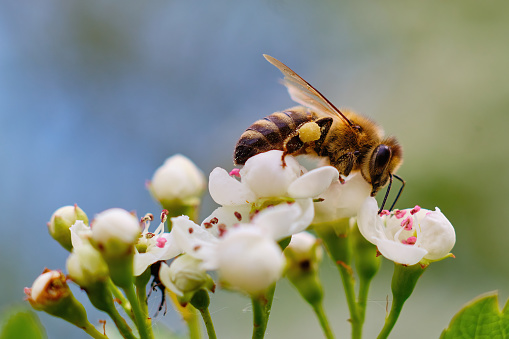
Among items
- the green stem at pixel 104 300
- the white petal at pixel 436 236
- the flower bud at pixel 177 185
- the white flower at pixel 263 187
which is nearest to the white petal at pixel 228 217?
the white flower at pixel 263 187

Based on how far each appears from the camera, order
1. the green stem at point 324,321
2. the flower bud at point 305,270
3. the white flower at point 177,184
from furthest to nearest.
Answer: the white flower at point 177,184, the flower bud at point 305,270, the green stem at point 324,321

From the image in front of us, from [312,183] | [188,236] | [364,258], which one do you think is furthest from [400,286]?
[188,236]

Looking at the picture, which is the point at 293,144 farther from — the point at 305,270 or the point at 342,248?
the point at 305,270

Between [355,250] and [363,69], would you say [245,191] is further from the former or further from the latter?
[363,69]

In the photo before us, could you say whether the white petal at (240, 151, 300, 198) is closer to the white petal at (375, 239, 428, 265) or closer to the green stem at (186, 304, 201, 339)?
the white petal at (375, 239, 428, 265)

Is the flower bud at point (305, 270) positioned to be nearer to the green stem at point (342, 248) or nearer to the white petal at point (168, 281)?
the green stem at point (342, 248)

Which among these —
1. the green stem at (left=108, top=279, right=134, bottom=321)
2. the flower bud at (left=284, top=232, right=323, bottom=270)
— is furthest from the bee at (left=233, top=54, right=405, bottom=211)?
the green stem at (left=108, top=279, right=134, bottom=321)
